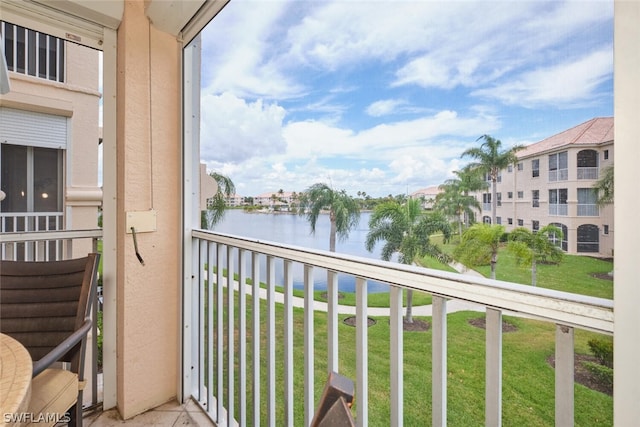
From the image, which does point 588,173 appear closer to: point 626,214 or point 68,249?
point 626,214

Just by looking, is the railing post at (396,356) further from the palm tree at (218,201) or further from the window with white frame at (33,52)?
the window with white frame at (33,52)

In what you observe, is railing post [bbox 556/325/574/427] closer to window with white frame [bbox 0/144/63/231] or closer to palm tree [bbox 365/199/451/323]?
palm tree [bbox 365/199/451/323]

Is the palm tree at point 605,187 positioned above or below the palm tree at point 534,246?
above

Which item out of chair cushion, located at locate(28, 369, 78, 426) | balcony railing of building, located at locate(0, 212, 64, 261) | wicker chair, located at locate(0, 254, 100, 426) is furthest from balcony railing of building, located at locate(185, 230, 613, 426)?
balcony railing of building, located at locate(0, 212, 64, 261)

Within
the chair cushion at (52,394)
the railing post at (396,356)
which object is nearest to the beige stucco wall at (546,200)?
the railing post at (396,356)

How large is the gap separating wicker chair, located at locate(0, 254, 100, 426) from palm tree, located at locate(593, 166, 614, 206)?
176cm

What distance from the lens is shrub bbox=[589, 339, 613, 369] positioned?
1.90ft

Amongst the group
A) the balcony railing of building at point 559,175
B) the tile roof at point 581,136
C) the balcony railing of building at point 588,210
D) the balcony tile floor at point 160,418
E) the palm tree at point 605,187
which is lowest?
the balcony tile floor at point 160,418

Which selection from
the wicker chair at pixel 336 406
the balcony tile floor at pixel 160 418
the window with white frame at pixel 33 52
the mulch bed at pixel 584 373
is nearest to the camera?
the wicker chair at pixel 336 406

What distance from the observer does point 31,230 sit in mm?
1751

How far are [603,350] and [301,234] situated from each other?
96 cm

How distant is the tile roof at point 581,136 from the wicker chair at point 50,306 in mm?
1709

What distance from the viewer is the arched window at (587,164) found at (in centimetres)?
58

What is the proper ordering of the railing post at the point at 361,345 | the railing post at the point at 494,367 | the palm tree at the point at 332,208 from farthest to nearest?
the palm tree at the point at 332,208 < the railing post at the point at 361,345 < the railing post at the point at 494,367
